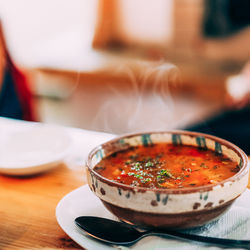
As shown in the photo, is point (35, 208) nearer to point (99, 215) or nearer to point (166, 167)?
point (99, 215)

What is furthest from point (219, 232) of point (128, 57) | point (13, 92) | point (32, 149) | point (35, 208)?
point (128, 57)

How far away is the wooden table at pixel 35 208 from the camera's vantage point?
1.01 meters

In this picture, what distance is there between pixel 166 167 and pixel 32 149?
2.32ft

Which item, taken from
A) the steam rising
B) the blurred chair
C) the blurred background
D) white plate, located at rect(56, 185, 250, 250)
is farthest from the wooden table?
the steam rising

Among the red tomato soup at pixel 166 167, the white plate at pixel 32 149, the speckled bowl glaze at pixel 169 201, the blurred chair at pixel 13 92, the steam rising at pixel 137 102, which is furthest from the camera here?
the steam rising at pixel 137 102

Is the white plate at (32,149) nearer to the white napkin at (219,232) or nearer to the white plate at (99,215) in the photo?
the white plate at (99,215)

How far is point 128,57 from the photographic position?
5301 millimetres

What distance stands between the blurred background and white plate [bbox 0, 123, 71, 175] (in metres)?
2.94

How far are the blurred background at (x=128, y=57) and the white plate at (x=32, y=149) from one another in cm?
294

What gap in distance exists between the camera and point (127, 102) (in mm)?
5125

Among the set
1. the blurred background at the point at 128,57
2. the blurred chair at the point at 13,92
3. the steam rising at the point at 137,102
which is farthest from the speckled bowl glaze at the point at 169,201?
the steam rising at the point at 137,102

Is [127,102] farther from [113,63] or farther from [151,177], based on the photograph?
[151,177]

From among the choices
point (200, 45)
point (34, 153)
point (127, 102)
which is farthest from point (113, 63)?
point (34, 153)

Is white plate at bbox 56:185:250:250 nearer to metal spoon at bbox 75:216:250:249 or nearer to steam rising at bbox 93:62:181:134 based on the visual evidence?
metal spoon at bbox 75:216:250:249
